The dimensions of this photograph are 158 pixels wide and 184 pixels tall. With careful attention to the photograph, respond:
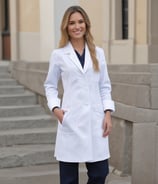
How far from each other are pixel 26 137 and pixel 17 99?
1454 mm

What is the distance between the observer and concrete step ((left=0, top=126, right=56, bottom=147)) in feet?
23.6

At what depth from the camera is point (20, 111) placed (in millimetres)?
8242

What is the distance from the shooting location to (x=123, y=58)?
1208 cm

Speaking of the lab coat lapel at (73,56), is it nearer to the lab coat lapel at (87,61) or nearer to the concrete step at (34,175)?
the lab coat lapel at (87,61)

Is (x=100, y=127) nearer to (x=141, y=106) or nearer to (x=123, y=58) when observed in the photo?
(x=141, y=106)

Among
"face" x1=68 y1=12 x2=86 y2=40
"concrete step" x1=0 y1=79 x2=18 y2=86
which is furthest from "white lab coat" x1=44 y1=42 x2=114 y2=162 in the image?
"concrete step" x1=0 y1=79 x2=18 y2=86

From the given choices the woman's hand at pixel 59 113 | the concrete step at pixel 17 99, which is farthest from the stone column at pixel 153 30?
the woman's hand at pixel 59 113

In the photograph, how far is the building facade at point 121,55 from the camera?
542cm

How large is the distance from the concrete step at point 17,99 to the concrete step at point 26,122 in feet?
1.94

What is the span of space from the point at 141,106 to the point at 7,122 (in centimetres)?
276

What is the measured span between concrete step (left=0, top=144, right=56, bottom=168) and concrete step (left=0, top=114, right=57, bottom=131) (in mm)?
610

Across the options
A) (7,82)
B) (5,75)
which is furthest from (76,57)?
(5,75)

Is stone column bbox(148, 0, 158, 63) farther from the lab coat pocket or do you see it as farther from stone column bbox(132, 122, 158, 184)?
the lab coat pocket

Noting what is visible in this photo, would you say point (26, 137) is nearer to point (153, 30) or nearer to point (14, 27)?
point (14, 27)
